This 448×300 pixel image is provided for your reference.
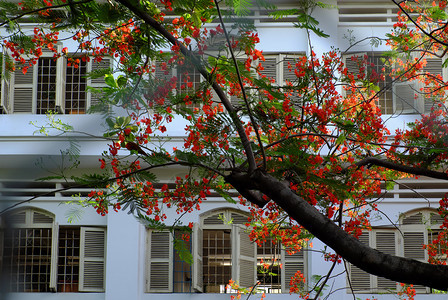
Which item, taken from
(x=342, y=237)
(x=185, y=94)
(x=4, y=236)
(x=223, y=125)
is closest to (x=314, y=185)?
(x=223, y=125)

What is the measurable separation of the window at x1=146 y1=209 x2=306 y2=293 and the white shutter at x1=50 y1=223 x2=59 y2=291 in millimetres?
1277

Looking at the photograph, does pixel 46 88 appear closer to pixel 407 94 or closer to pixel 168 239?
pixel 168 239

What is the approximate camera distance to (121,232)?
28.2 feet

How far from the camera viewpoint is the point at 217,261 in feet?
29.4

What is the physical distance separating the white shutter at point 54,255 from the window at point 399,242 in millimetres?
4100

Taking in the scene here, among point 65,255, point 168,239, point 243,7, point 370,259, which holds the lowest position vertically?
point 65,255

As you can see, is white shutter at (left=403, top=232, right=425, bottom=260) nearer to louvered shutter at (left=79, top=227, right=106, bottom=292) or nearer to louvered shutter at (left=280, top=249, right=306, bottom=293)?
louvered shutter at (left=280, top=249, right=306, bottom=293)

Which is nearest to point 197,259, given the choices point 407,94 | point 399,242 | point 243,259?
point 243,259

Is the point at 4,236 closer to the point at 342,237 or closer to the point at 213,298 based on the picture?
the point at 342,237

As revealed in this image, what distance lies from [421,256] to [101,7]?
7305mm

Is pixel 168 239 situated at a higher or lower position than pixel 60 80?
lower

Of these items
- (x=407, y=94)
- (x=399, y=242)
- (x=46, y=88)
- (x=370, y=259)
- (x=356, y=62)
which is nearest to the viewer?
(x=370, y=259)

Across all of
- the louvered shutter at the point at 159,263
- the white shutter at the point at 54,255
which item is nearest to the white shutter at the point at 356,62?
the louvered shutter at the point at 159,263

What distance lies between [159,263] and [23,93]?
318 cm
